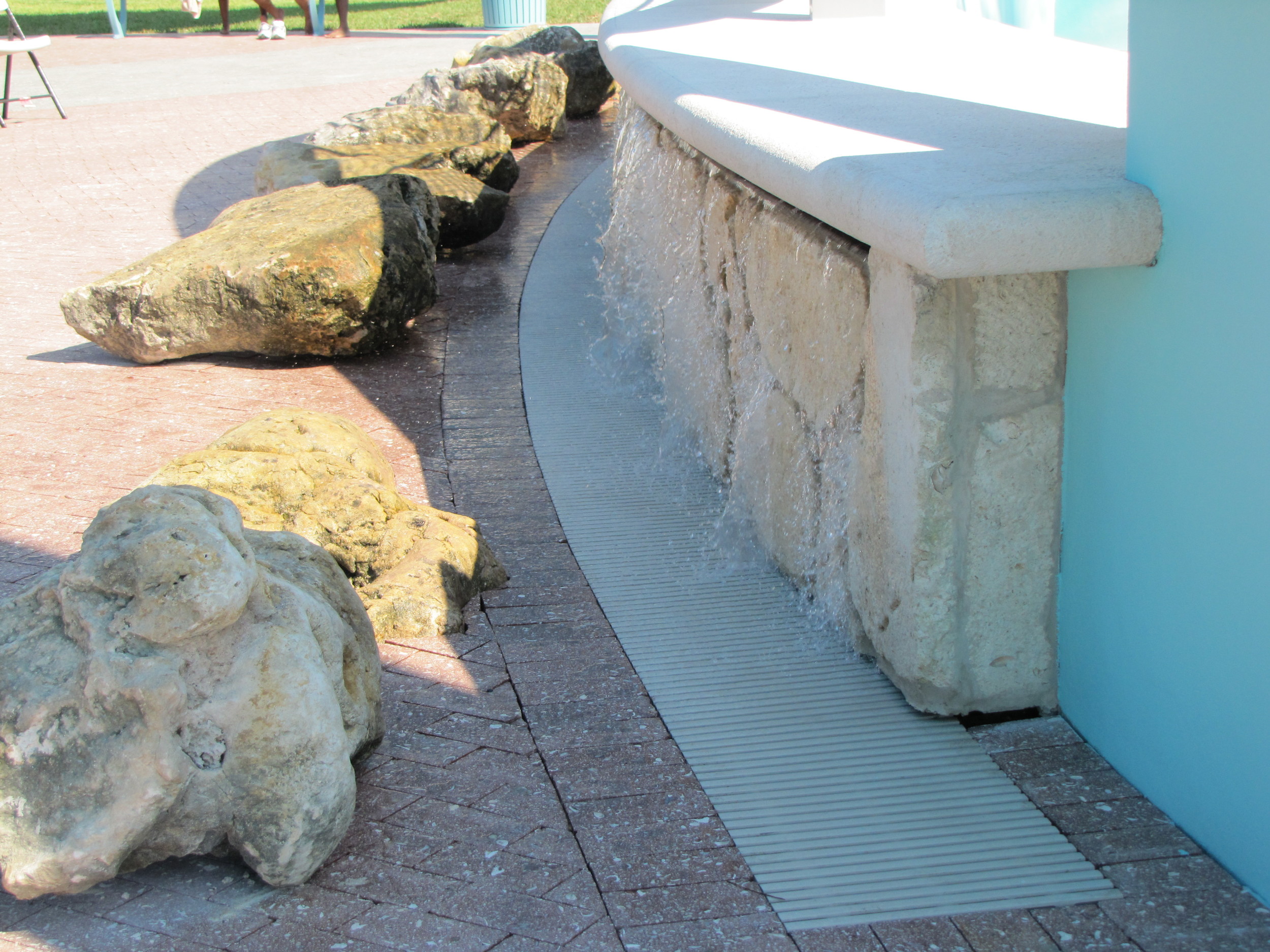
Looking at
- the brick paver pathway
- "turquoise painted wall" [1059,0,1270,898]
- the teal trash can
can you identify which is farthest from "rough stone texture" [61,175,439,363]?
the teal trash can

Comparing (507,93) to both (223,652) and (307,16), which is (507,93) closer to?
(223,652)

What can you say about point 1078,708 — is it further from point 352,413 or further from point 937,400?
point 352,413

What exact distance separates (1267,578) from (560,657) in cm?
184

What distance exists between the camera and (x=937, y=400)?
2.77 m

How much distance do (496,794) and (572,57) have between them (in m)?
9.98

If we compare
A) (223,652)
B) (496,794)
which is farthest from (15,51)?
(496,794)

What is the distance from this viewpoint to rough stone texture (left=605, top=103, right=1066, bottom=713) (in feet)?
9.11

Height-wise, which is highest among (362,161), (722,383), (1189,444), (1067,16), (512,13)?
(512,13)

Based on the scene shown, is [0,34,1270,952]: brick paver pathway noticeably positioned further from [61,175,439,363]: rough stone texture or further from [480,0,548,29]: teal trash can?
[480,0,548,29]: teal trash can

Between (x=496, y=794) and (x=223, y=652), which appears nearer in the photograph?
(x=223, y=652)

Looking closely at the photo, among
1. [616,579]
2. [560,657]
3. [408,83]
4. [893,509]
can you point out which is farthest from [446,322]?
[408,83]

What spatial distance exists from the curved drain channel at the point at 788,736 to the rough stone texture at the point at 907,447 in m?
0.16

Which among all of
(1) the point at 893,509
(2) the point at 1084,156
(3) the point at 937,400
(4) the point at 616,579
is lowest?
(4) the point at 616,579

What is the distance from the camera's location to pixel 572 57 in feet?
38.0
